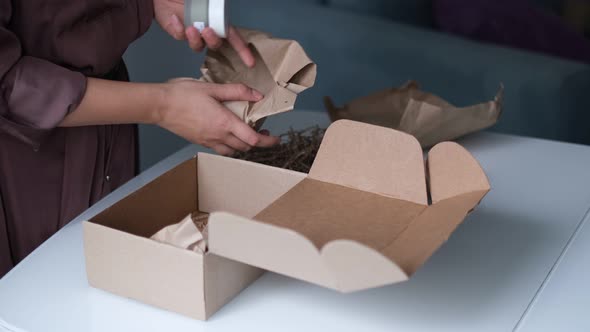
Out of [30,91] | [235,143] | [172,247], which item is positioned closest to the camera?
[172,247]

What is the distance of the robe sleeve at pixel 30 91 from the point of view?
36.4 inches

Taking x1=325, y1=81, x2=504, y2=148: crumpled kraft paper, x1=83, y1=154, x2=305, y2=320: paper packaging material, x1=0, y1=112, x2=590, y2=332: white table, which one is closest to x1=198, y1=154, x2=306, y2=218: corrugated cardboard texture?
x1=83, y1=154, x2=305, y2=320: paper packaging material

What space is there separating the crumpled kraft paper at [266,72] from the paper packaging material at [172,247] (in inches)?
2.9

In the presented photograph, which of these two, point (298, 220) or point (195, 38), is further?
point (195, 38)

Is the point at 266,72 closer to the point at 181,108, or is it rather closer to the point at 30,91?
the point at 181,108

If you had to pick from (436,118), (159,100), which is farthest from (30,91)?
(436,118)

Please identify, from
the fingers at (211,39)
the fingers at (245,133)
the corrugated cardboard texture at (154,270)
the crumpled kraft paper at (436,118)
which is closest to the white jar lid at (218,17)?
the fingers at (211,39)

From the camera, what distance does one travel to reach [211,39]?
1.06 meters

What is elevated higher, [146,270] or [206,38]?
[206,38]

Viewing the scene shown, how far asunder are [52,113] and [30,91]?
3 centimetres

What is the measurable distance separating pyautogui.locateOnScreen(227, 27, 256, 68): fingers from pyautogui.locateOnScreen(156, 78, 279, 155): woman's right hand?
67mm

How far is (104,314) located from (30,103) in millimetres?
267

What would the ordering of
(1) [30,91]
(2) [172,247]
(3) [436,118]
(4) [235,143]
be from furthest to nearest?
(3) [436,118], (4) [235,143], (1) [30,91], (2) [172,247]

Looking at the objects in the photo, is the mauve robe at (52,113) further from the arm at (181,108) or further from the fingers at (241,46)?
the fingers at (241,46)
